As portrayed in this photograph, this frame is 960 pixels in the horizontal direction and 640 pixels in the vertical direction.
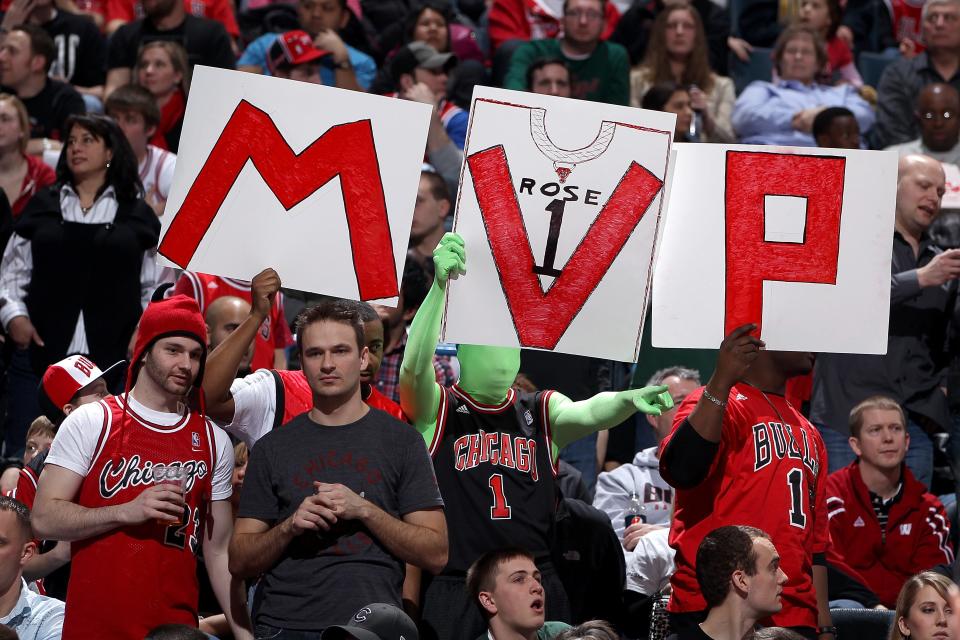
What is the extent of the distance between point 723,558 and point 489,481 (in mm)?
912

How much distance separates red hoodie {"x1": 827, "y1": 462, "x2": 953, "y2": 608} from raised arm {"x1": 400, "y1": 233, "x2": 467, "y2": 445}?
2362mm

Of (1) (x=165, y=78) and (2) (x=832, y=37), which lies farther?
(2) (x=832, y=37)

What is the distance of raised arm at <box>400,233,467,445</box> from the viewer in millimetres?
5043

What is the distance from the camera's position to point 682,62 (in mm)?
10227

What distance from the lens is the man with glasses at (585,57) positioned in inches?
396

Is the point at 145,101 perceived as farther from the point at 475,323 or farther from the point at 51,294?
the point at 475,323

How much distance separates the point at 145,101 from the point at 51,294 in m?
1.39

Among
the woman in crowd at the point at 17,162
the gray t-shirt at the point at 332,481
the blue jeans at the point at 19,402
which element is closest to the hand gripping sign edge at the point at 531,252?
the gray t-shirt at the point at 332,481

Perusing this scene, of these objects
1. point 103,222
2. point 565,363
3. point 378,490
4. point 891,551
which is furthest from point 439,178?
point 378,490

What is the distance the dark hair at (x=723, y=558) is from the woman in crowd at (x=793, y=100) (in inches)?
213

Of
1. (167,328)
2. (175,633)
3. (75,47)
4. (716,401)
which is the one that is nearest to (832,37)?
(75,47)

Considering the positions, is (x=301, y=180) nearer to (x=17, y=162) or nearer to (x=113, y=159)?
(x=113, y=159)

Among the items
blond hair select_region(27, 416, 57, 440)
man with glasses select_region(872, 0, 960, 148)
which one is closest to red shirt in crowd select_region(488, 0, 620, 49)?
man with glasses select_region(872, 0, 960, 148)

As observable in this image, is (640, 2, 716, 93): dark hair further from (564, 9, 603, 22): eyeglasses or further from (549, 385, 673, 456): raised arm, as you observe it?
(549, 385, 673, 456): raised arm
